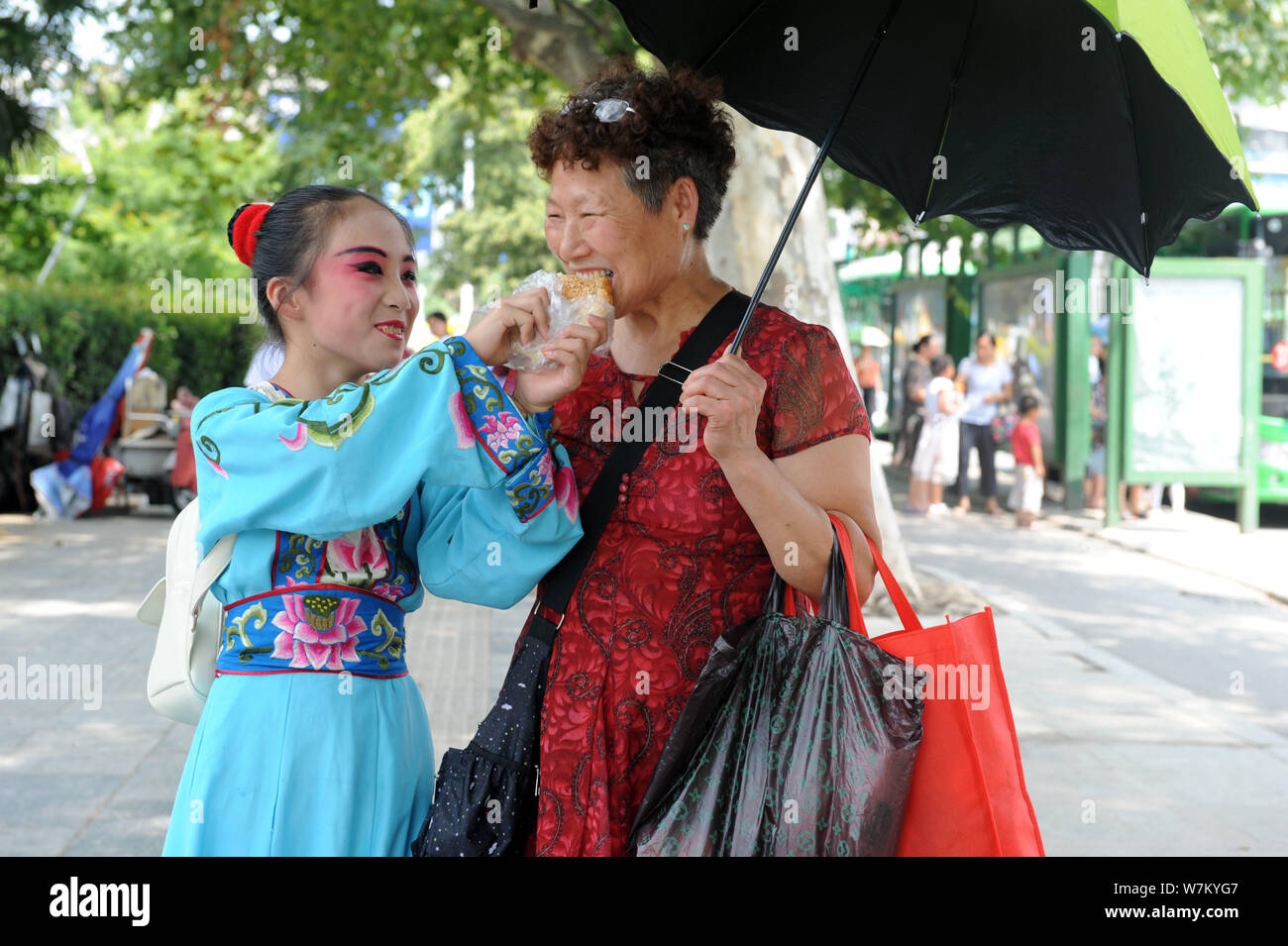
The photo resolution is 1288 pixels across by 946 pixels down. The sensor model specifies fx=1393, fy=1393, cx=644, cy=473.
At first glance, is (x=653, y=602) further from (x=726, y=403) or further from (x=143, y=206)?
(x=143, y=206)

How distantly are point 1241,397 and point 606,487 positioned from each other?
1294 centimetres

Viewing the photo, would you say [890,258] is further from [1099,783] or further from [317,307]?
[317,307]

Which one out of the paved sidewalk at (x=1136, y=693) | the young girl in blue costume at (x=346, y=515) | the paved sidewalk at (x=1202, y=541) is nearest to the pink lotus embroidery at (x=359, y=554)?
the young girl in blue costume at (x=346, y=515)

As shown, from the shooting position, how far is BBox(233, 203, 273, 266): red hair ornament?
240cm

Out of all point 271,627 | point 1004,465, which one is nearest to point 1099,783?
point 271,627

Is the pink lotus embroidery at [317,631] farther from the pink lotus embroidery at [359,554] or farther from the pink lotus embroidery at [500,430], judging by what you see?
the pink lotus embroidery at [500,430]

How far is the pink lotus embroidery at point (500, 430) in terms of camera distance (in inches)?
80.0

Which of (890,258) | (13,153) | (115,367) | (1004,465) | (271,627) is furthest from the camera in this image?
(890,258)

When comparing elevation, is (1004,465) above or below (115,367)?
below

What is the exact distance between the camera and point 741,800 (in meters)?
2.11

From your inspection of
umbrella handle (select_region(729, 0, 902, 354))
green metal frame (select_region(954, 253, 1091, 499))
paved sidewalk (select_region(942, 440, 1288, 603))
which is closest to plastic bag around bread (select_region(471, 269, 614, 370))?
umbrella handle (select_region(729, 0, 902, 354))

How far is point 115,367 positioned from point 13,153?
9.75 ft

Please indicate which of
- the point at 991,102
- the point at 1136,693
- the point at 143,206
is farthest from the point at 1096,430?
the point at 143,206
